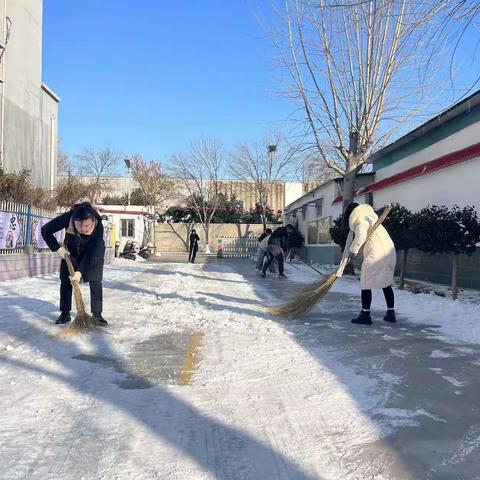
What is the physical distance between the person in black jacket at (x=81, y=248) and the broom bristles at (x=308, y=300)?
2.86 meters

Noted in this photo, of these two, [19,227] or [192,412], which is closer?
[192,412]

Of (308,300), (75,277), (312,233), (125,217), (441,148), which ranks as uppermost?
(441,148)

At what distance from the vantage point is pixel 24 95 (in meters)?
20.4

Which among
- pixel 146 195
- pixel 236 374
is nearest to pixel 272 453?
pixel 236 374

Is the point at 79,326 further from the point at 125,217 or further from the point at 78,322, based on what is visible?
the point at 125,217

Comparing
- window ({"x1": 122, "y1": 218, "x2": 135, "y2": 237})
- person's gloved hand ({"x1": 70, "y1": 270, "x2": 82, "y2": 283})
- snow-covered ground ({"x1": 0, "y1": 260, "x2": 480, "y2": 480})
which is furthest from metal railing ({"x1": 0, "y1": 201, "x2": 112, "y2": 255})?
window ({"x1": 122, "y1": 218, "x2": 135, "y2": 237})

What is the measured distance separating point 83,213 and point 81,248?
1.73 feet

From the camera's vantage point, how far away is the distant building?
18.5 metres

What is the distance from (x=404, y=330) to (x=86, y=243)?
4.55 meters

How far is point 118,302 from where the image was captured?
32.1ft

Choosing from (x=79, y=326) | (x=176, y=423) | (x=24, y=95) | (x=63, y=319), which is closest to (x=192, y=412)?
(x=176, y=423)

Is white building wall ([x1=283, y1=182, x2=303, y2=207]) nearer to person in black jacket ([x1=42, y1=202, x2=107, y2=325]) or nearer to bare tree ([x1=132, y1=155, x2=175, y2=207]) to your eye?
bare tree ([x1=132, y1=155, x2=175, y2=207])

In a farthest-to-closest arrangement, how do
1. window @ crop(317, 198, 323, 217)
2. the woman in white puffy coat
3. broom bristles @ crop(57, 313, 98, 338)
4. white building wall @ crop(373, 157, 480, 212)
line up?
window @ crop(317, 198, 323, 217)
white building wall @ crop(373, 157, 480, 212)
the woman in white puffy coat
broom bristles @ crop(57, 313, 98, 338)

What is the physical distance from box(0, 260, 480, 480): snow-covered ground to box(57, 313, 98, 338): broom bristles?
0.61 feet
